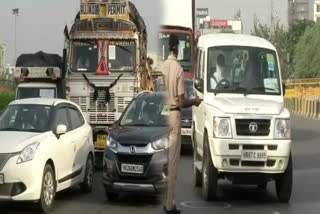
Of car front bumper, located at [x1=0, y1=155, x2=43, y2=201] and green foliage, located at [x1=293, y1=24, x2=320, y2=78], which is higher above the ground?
green foliage, located at [x1=293, y1=24, x2=320, y2=78]

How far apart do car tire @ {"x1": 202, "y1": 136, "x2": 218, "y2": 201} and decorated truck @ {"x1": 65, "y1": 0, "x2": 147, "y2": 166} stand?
4864mm

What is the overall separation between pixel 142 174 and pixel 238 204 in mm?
2198

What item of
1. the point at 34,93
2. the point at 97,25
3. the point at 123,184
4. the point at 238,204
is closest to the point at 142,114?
the point at 123,184

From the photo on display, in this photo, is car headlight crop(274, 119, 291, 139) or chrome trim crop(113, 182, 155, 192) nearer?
chrome trim crop(113, 182, 155, 192)

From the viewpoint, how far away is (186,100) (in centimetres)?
546

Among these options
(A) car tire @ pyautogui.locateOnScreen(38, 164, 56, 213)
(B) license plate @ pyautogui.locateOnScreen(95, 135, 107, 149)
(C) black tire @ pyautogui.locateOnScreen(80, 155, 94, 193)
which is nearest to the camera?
(A) car tire @ pyautogui.locateOnScreen(38, 164, 56, 213)

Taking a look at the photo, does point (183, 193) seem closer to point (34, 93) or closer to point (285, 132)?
point (285, 132)

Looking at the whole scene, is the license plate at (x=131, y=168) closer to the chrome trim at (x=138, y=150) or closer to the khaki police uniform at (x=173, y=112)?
the chrome trim at (x=138, y=150)

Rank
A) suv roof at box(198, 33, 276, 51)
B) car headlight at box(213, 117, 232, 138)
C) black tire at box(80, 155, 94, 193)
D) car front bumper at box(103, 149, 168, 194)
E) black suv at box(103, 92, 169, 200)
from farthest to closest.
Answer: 1. black tire at box(80, 155, 94, 193)
2. suv roof at box(198, 33, 276, 51)
3. car headlight at box(213, 117, 232, 138)
4. black suv at box(103, 92, 169, 200)
5. car front bumper at box(103, 149, 168, 194)

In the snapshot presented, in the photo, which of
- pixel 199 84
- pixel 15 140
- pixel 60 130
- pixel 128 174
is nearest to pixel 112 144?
pixel 128 174

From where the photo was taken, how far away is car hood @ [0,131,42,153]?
927 cm

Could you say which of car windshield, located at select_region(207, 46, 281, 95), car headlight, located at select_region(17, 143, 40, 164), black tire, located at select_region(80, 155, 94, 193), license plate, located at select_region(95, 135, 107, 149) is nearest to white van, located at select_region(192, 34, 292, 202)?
car windshield, located at select_region(207, 46, 281, 95)

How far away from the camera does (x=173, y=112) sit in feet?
16.9

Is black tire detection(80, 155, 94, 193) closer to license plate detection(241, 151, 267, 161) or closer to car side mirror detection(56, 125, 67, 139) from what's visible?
car side mirror detection(56, 125, 67, 139)
